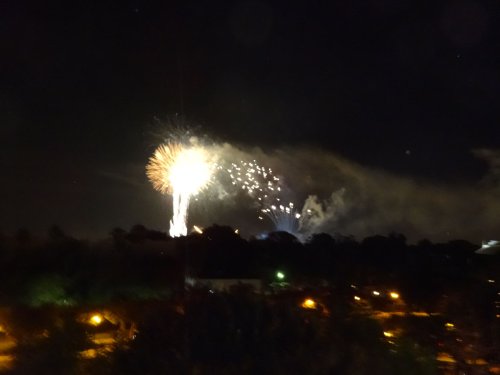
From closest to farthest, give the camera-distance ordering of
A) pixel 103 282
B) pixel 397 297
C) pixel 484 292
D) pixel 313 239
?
pixel 484 292 < pixel 397 297 < pixel 103 282 < pixel 313 239

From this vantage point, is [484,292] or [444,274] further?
[444,274]

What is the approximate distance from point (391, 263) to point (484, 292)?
130 ft

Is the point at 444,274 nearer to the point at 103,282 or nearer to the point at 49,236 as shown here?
the point at 103,282

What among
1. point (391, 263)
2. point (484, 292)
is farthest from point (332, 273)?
point (484, 292)

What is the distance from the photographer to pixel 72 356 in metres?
9.53

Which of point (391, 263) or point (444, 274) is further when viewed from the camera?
point (391, 263)

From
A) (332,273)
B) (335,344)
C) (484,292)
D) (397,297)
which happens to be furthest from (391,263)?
(335,344)

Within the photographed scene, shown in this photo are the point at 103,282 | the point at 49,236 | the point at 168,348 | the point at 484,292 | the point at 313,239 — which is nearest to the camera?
the point at 168,348

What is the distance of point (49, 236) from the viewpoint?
141 feet

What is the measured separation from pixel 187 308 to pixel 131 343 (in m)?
0.99

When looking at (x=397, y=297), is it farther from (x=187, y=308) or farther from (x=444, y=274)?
(x=187, y=308)

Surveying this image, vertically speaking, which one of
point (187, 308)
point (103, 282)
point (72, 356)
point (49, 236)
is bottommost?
point (72, 356)

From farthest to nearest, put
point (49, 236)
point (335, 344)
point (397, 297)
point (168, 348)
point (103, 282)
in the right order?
point (49, 236), point (103, 282), point (397, 297), point (335, 344), point (168, 348)

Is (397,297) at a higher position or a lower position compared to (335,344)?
higher
